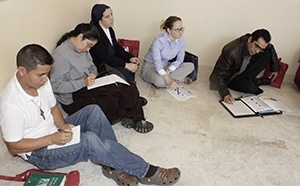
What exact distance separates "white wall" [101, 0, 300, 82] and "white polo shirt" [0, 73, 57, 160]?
1.90m

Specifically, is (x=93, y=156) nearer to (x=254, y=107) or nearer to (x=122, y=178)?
(x=122, y=178)

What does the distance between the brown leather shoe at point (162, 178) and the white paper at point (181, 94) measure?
1106 millimetres

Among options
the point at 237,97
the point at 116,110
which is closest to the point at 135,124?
the point at 116,110

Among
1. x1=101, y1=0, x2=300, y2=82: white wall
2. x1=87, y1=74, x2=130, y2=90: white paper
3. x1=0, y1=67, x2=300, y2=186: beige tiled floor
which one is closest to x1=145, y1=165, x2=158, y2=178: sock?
x1=0, y1=67, x2=300, y2=186: beige tiled floor

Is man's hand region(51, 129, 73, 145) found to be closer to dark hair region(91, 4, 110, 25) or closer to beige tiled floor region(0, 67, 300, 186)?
beige tiled floor region(0, 67, 300, 186)

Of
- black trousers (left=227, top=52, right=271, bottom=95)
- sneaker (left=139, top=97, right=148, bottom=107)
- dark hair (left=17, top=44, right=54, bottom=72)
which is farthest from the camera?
black trousers (left=227, top=52, right=271, bottom=95)

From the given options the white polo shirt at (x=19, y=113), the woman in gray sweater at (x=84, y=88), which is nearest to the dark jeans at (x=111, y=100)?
the woman in gray sweater at (x=84, y=88)

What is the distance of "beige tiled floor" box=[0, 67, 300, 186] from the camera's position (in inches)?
72.9

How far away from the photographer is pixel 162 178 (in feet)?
5.48

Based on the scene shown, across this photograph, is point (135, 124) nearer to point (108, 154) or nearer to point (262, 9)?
point (108, 154)

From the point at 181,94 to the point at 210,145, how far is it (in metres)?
0.78

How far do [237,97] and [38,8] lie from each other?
207 centimetres

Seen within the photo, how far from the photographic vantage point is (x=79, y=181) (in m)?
1.67

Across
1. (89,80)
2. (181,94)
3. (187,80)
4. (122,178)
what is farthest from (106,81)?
(187,80)
